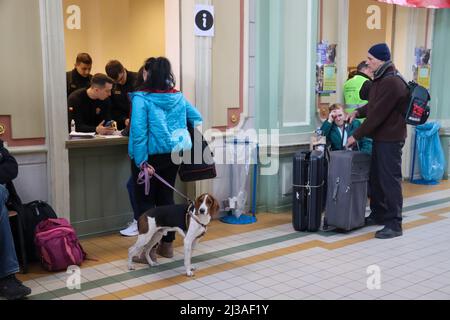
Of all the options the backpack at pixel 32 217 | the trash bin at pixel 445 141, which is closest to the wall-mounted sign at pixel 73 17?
the backpack at pixel 32 217

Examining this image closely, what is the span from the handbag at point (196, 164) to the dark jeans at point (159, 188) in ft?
0.25

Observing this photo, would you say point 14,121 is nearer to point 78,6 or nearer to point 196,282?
point 196,282

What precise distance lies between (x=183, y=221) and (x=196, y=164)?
20.9 inches

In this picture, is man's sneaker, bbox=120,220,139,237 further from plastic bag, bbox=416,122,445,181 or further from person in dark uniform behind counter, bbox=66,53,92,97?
plastic bag, bbox=416,122,445,181

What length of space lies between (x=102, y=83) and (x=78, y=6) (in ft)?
10.5

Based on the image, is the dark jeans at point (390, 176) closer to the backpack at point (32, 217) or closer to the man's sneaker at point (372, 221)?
the man's sneaker at point (372, 221)

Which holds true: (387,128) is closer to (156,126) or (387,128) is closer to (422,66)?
(156,126)

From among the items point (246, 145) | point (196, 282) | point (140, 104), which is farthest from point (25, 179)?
point (246, 145)

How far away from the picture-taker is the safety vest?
5586 millimetres

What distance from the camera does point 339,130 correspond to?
506 centimetres

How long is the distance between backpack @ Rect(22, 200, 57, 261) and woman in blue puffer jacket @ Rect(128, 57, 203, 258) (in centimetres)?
69

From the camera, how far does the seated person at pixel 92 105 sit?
444cm

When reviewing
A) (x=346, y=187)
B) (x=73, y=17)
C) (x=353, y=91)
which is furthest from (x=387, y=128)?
(x=73, y=17)
